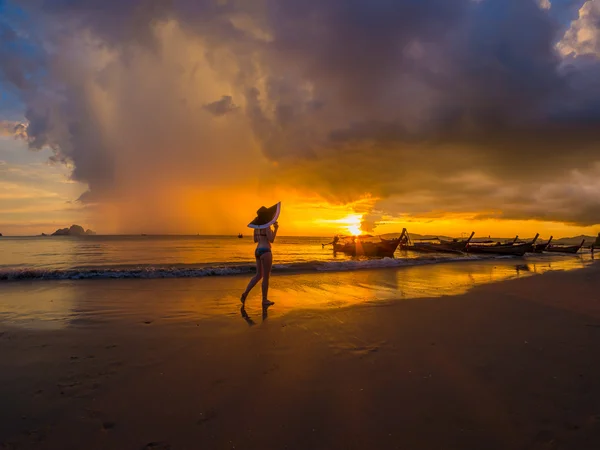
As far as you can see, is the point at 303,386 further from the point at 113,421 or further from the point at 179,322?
the point at 179,322

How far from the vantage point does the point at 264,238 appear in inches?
349

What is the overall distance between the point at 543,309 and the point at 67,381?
10453 millimetres

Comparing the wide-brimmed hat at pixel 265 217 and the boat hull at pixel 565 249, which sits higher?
the wide-brimmed hat at pixel 265 217

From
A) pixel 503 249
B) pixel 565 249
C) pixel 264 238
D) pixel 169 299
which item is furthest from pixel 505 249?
pixel 169 299

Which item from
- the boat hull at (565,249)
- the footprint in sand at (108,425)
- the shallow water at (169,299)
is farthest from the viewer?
the boat hull at (565,249)

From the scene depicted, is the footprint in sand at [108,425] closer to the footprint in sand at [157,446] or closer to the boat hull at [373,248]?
the footprint in sand at [157,446]

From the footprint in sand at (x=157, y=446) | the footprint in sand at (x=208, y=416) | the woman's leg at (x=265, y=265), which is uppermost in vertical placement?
the woman's leg at (x=265, y=265)

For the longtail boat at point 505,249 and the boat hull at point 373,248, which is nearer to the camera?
the boat hull at point 373,248

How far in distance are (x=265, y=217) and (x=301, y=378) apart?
5417 millimetres

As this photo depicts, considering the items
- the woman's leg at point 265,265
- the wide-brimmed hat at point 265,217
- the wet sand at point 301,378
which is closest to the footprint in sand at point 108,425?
the wet sand at point 301,378

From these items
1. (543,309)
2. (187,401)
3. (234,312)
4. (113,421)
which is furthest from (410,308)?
(113,421)

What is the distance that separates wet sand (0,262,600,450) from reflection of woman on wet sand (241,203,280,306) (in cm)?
86

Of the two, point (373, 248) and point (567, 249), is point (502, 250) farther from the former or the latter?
point (567, 249)

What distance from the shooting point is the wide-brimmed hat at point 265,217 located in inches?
349
